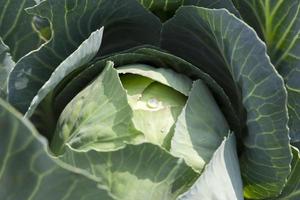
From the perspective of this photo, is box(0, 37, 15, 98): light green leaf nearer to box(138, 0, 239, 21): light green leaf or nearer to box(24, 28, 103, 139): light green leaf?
box(24, 28, 103, 139): light green leaf

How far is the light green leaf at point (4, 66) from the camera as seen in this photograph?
1.41 meters

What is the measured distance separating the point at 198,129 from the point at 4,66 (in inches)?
21.2

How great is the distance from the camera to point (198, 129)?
48.1 inches

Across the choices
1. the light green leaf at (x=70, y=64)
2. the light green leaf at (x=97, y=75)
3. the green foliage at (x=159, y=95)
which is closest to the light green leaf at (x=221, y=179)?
the green foliage at (x=159, y=95)

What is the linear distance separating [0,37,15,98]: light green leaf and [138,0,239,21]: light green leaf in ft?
1.17

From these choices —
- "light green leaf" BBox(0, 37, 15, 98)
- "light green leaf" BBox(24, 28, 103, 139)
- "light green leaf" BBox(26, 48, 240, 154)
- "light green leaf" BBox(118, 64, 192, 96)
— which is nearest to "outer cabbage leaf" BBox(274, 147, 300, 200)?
"light green leaf" BBox(26, 48, 240, 154)

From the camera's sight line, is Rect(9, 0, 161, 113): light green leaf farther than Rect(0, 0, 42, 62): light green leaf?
No

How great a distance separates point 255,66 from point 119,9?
38cm

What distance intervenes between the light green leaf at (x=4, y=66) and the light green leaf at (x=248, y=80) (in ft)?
1.29

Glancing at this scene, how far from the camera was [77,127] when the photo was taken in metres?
1.21

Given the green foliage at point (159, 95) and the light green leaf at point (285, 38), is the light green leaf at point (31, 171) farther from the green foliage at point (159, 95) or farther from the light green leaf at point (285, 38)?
the light green leaf at point (285, 38)

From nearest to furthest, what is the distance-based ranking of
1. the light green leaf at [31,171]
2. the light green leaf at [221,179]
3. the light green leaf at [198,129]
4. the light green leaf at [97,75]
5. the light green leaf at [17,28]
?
the light green leaf at [31,171] < the light green leaf at [221,179] < the light green leaf at [198,129] < the light green leaf at [97,75] < the light green leaf at [17,28]

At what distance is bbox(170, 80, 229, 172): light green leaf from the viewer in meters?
1.17

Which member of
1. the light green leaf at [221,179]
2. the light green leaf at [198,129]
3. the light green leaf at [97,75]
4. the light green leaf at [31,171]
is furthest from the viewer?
the light green leaf at [97,75]
